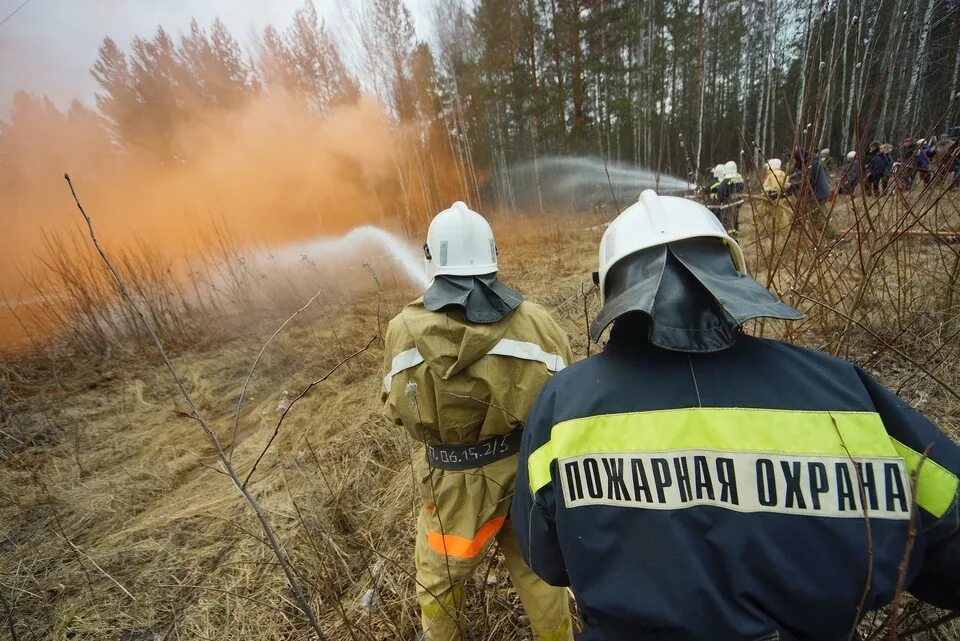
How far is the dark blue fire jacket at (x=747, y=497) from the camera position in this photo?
2.72ft

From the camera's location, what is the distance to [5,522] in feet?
12.0

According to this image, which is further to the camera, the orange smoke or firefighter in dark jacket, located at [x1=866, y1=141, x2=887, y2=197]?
the orange smoke

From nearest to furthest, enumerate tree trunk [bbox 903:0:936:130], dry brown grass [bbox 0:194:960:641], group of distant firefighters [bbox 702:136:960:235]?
group of distant firefighters [bbox 702:136:960:235] < dry brown grass [bbox 0:194:960:641] < tree trunk [bbox 903:0:936:130]

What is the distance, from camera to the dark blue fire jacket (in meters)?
0.83

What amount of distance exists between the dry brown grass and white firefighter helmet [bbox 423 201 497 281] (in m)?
1.33

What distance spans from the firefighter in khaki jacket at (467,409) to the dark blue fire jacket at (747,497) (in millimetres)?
715

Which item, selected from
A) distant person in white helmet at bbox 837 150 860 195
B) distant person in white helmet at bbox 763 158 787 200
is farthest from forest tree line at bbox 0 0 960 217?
distant person in white helmet at bbox 837 150 860 195

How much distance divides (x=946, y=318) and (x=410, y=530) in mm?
4842

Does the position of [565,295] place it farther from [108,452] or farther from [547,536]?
[108,452]

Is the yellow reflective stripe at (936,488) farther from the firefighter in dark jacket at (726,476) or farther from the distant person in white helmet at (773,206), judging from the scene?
the distant person in white helmet at (773,206)

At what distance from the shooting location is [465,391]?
1707 mm

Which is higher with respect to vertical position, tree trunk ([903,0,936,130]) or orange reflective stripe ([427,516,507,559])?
tree trunk ([903,0,936,130])

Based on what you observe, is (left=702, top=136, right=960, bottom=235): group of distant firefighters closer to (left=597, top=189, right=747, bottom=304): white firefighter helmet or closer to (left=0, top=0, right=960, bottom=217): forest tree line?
(left=597, top=189, right=747, bottom=304): white firefighter helmet

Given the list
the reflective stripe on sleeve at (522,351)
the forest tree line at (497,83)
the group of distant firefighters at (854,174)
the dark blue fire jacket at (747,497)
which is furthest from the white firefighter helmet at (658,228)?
the forest tree line at (497,83)
